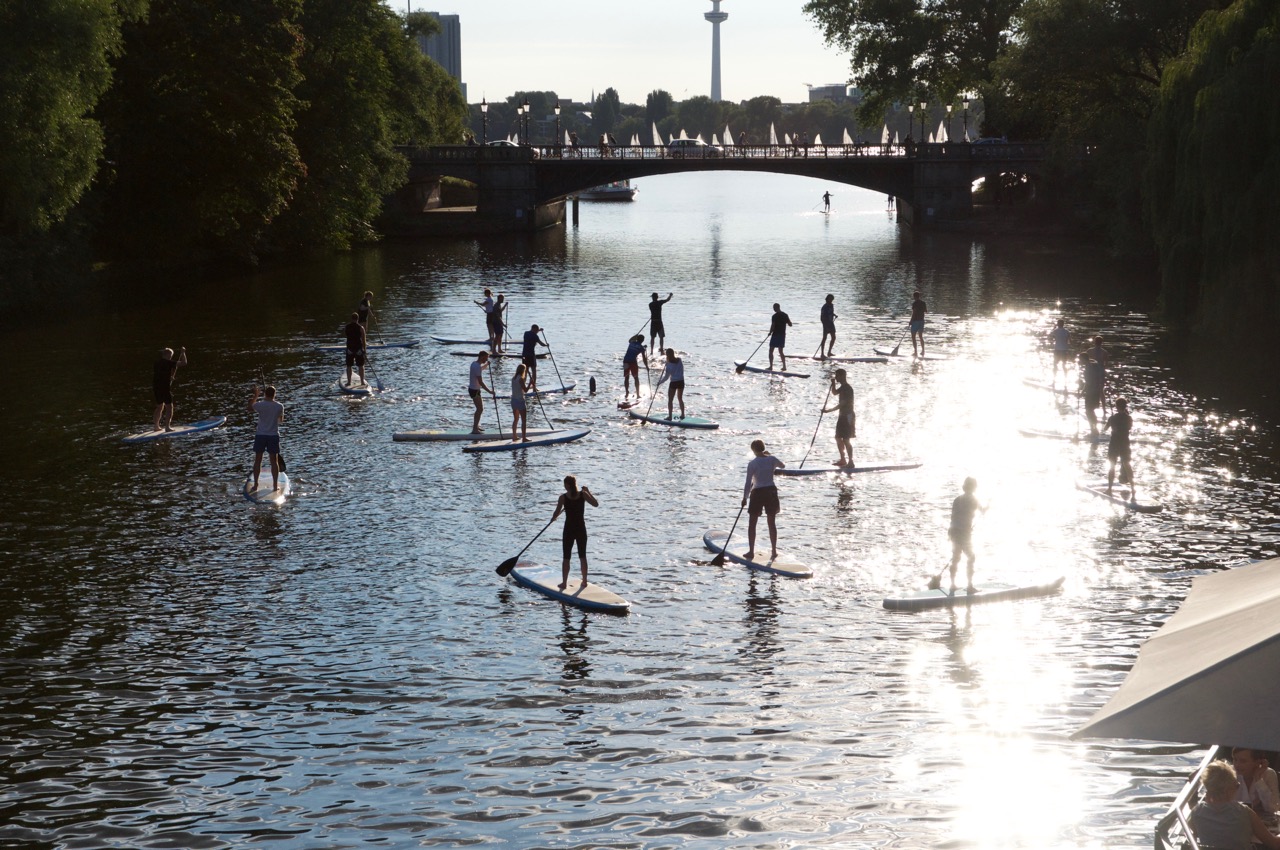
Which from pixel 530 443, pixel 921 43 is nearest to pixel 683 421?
pixel 530 443

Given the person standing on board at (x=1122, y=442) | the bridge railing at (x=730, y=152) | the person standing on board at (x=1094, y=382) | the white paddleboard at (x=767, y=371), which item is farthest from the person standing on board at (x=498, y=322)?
the bridge railing at (x=730, y=152)

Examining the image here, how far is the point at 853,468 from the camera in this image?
27.1m

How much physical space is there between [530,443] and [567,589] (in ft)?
33.8

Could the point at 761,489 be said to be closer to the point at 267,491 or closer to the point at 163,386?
the point at 267,491

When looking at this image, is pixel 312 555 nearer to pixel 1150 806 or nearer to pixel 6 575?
pixel 6 575

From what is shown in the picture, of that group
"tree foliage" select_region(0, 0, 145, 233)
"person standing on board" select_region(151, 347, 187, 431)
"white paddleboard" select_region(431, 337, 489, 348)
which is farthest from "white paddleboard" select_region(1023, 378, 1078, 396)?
"tree foliage" select_region(0, 0, 145, 233)

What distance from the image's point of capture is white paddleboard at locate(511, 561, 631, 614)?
19094 millimetres

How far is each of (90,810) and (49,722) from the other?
93.1 inches

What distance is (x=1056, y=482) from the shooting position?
2642cm

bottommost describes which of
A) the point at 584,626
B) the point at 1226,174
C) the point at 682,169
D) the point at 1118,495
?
the point at 584,626

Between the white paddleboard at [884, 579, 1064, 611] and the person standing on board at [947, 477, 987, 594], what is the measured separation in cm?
13

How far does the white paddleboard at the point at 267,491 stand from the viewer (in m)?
24.8

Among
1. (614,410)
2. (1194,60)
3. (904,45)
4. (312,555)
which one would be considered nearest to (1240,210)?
(1194,60)

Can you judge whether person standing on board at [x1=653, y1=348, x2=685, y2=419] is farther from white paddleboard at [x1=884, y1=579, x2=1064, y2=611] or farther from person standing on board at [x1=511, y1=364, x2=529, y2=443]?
white paddleboard at [x1=884, y1=579, x2=1064, y2=611]
